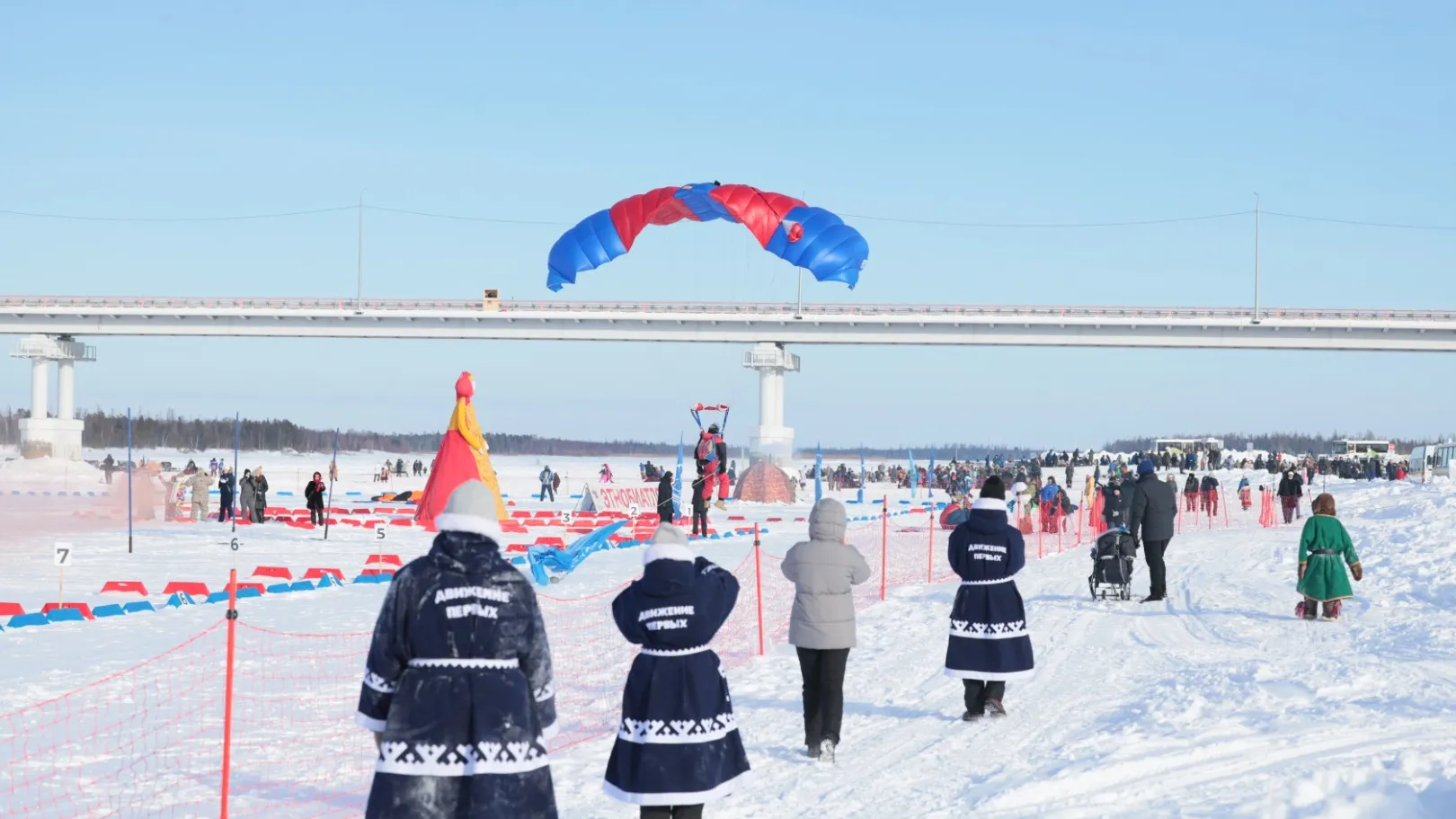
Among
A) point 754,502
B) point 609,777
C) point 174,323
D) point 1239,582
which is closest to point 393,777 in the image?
point 609,777

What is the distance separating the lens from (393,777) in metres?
4.58

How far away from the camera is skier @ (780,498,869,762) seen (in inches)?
323

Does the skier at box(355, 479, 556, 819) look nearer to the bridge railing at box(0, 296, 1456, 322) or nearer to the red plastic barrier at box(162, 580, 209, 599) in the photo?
the red plastic barrier at box(162, 580, 209, 599)

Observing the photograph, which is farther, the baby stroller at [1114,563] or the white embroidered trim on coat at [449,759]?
the baby stroller at [1114,563]

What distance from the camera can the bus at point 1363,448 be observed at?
75.8 m

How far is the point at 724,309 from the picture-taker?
66.5 metres

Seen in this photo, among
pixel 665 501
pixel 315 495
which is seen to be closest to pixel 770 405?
pixel 665 501

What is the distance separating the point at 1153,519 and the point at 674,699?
1100 centimetres

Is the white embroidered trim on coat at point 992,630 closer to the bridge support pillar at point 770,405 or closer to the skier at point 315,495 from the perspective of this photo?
the skier at point 315,495

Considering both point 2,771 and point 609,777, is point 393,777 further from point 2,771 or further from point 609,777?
point 2,771

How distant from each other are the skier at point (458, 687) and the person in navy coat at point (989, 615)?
16.6 ft

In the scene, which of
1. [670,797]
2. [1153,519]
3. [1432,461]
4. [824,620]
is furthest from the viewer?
[1432,461]

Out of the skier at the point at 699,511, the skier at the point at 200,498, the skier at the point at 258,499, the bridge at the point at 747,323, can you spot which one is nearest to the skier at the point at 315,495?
the skier at the point at 258,499

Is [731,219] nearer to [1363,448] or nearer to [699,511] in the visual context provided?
[699,511]
